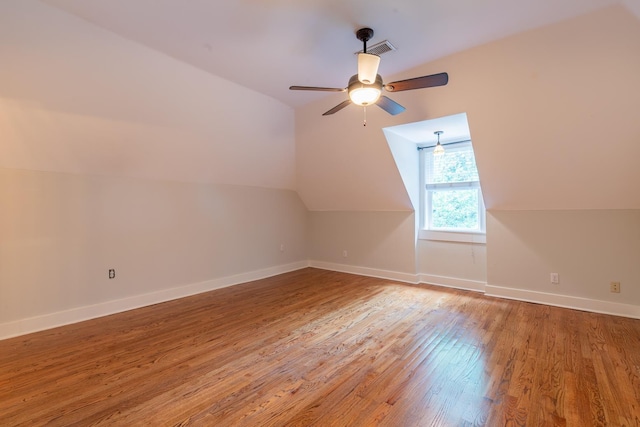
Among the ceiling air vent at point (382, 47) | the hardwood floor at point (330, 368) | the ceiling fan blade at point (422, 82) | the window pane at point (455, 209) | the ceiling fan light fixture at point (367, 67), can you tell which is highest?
the ceiling air vent at point (382, 47)

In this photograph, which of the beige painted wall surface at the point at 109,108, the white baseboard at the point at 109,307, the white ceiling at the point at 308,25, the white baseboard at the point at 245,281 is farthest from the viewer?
the white baseboard at the point at 245,281

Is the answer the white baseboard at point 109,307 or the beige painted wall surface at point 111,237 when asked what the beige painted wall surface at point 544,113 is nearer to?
the beige painted wall surface at point 111,237

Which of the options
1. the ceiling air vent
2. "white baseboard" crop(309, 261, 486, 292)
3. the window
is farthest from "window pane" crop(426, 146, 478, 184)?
the ceiling air vent

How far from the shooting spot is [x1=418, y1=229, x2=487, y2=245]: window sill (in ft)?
13.9

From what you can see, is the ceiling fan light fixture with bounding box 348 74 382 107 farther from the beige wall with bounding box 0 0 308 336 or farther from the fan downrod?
the beige wall with bounding box 0 0 308 336

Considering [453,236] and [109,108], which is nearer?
[109,108]

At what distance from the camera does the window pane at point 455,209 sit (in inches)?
174

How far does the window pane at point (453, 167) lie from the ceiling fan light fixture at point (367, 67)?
9.07ft

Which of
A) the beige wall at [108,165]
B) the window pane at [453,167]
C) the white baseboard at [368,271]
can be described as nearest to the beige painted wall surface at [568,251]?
the window pane at [453,167]

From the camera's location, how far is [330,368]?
7.33ft

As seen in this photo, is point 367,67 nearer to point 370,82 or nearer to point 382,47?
point 370,82

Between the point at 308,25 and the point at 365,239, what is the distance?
368 centimetres

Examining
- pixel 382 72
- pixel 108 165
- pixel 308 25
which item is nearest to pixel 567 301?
pixel 382 72

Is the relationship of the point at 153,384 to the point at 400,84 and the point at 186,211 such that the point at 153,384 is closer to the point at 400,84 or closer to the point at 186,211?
the point at 186,211
